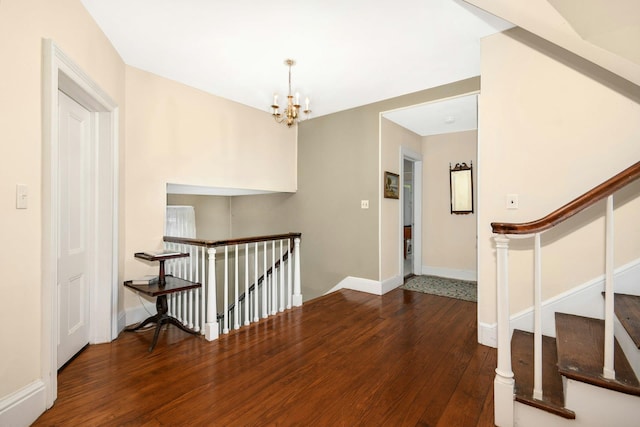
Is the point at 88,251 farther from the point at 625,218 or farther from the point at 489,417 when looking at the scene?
the point at 625,218

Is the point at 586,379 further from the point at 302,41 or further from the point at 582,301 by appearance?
the point at 302,41

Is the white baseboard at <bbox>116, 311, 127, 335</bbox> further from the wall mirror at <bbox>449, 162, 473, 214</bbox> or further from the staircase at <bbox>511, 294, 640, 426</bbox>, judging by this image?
the wall mirror at <bbox>449, 162, 473, 214</bbox>

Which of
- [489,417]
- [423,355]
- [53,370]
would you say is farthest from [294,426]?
[53,370]

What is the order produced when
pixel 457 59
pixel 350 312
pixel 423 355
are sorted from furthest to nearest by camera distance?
pixel 350 312 → pixel 457 59 → pixel 423 355

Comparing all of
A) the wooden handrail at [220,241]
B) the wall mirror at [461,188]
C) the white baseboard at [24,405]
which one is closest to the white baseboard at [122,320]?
the wooden handrail at [220,241]

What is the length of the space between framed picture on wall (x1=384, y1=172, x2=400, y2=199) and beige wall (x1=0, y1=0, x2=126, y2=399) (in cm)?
344

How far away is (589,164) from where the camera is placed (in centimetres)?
208

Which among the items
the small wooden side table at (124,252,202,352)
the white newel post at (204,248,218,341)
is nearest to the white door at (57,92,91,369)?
the small wooden side table at (124,252,202,352)

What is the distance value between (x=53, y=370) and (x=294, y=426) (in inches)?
58.9

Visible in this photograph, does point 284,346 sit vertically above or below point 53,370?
below

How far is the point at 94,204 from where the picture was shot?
251 centimetres

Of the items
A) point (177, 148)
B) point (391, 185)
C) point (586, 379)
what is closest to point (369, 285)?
point (391, 185)

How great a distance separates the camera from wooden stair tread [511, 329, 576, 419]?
1.46 m

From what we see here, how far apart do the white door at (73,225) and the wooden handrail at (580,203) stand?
2948 mm
